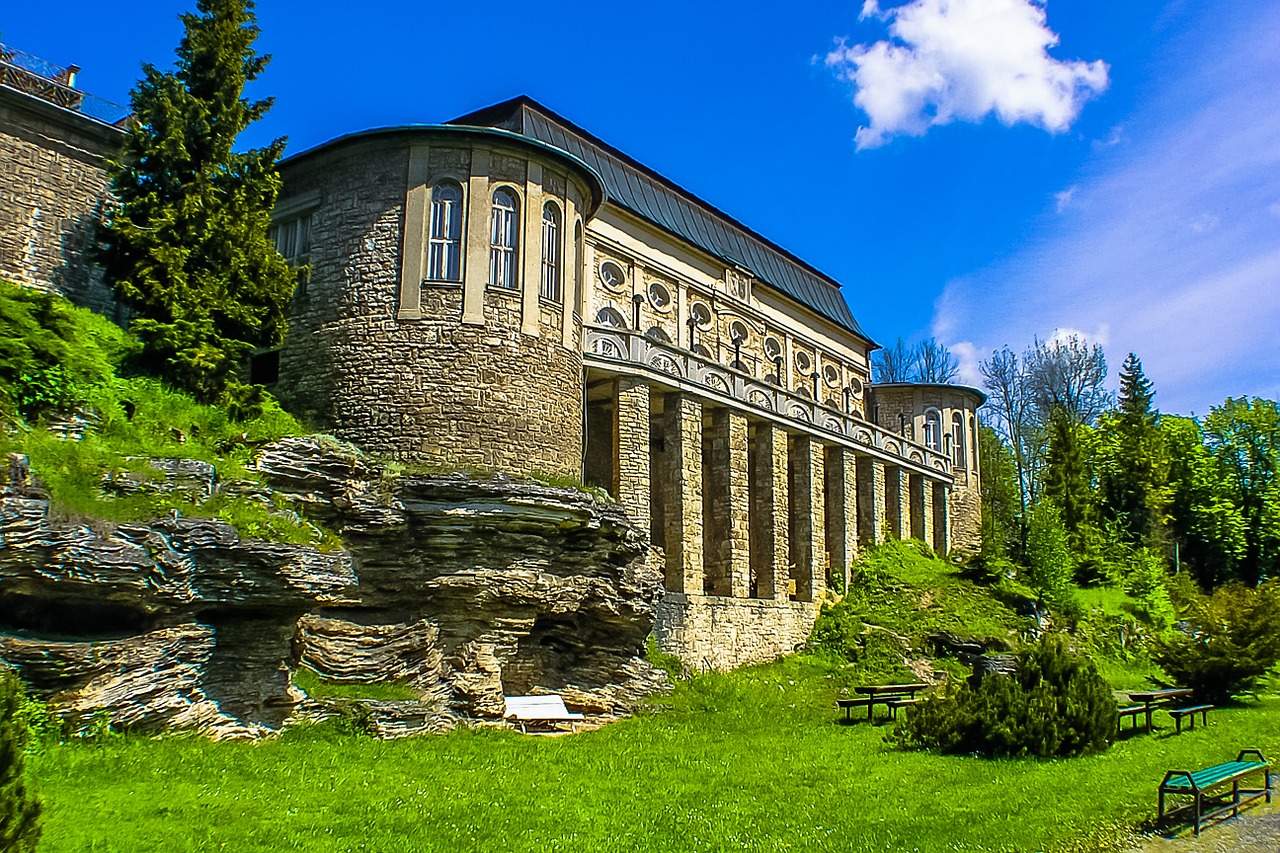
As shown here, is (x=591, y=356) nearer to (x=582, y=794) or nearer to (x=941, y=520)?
(x=582, y=794)

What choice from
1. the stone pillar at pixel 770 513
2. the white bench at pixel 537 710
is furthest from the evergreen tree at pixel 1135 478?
the white bench at pixel 537 710

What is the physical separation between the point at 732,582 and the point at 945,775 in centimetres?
1293

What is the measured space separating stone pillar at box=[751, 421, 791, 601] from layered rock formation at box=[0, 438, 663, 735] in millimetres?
8604

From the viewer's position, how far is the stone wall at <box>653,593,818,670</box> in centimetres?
2383

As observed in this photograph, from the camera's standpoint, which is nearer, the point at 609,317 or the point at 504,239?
the point at 504,239

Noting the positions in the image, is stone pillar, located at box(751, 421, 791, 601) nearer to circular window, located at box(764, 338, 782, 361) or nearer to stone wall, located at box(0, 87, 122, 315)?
circular window, located at box(764, 338, 782, 361)

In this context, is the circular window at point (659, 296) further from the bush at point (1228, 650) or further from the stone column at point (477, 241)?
the bush at point (1228, 650)

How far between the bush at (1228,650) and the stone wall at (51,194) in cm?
2434

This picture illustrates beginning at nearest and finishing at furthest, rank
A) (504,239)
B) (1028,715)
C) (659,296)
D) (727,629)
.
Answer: (1028,715) < (504,239) < (727,629) < (659,296)

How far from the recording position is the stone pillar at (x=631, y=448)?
24.2 metres

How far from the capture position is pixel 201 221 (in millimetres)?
18703

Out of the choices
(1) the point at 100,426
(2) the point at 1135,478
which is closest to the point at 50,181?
(1) the point at 100,426

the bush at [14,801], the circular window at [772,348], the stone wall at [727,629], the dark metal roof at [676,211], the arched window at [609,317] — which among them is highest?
the dark metal roof at [676,211]

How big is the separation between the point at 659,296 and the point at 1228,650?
18015 mm
